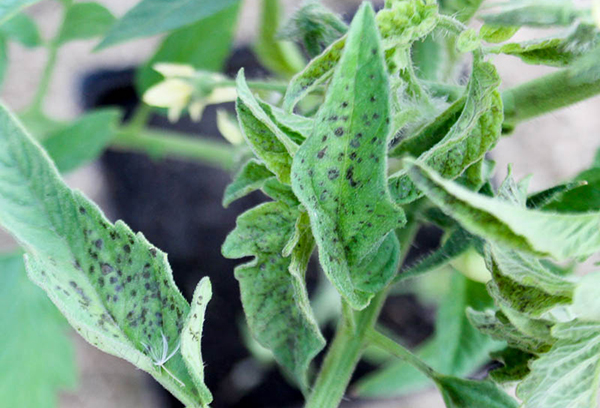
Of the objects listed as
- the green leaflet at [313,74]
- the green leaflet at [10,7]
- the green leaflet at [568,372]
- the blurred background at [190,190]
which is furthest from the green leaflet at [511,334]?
the blurred background at [190,190]

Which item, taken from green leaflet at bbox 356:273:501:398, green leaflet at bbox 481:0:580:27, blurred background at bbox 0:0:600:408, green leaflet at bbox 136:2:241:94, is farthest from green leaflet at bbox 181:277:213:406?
blurred background at bbox 0:0:600:408

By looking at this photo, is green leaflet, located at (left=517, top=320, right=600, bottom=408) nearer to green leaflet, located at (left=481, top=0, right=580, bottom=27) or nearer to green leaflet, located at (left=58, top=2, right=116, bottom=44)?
green leaflet, located at (left=481, top=0, right=580, bottom=27)

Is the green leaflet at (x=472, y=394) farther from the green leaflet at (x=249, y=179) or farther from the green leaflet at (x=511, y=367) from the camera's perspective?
the green leaflet at (x=249, y=179)

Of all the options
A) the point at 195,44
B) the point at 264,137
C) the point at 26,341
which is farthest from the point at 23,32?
the point at 264,137

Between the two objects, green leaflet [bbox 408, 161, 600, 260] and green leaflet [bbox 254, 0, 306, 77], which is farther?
green leaflet [bbox 254, 0, 306, 77]

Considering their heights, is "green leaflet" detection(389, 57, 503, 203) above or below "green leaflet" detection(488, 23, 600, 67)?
below

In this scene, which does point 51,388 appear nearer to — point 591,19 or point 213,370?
point 213,370

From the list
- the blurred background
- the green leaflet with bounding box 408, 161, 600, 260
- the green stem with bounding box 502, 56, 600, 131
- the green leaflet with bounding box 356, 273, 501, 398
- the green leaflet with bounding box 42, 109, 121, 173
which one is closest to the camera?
the green leaflet with bounding box 408, 161, 600, 260
